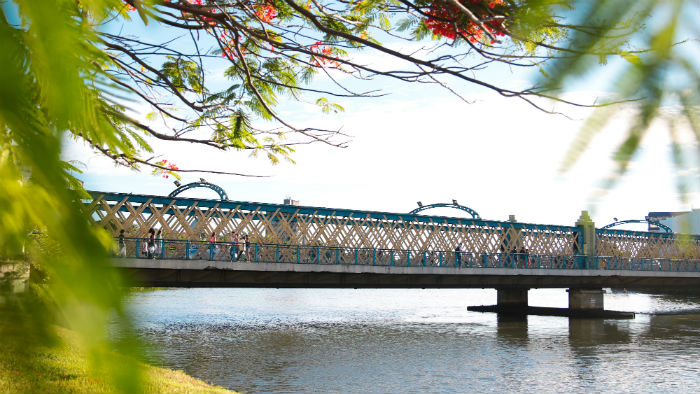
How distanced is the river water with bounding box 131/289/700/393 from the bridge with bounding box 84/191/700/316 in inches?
108

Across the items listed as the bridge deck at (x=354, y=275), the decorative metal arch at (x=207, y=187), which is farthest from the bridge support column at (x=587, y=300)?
the decorative metal arch at (x=207, y=187)

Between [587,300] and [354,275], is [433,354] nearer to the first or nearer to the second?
[354,275]

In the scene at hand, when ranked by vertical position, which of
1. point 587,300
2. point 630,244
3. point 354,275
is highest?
point 630,244

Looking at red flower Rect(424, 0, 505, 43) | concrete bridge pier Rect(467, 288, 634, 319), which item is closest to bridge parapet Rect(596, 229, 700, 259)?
concrete bridge pier Rect(467, 288, 634, 319)

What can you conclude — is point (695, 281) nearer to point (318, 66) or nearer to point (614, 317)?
point (614, 317)

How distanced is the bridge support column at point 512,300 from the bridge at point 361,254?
73 millimetres

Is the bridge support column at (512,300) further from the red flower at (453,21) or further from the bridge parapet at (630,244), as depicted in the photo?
the red flower at (453,21)

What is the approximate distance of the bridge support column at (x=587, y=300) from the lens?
4622 cm

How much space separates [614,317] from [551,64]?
48.2m

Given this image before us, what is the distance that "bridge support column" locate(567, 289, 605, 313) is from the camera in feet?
152

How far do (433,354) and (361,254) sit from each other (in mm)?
9507

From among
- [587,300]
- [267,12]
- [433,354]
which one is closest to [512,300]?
[587,300]

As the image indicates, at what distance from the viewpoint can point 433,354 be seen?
26703 mm

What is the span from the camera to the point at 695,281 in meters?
51.1
